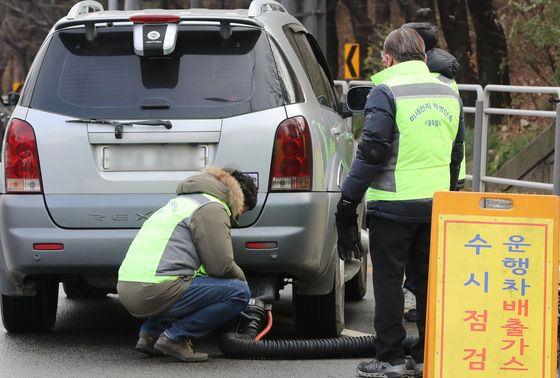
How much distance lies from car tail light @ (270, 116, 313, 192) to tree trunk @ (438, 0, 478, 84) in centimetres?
1584

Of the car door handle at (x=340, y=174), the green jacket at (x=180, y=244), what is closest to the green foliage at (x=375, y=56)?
the car door handle at (x=340, y=174)

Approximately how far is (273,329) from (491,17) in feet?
50.0

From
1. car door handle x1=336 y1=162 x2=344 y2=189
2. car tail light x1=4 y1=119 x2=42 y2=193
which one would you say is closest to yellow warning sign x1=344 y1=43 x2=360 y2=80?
car door handle x1=336 y1=162 x2=344 y2=189

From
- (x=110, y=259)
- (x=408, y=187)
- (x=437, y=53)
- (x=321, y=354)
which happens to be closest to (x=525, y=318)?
(x=408, y=187)

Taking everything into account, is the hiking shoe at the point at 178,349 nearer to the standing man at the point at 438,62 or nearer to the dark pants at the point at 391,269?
the dark pants at the point at 391,269

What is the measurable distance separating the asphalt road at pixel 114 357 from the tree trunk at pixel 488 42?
14.0m

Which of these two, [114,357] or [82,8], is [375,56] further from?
[114,357]

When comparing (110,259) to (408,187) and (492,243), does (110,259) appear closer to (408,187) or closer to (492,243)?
A: (408,187)

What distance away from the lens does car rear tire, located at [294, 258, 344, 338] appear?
25.4 ft

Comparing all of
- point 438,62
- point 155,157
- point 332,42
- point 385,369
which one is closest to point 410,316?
point 438,62

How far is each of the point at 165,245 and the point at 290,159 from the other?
80cm

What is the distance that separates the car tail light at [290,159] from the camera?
7.20 m

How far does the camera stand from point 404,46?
6.61 metres

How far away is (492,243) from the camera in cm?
581
